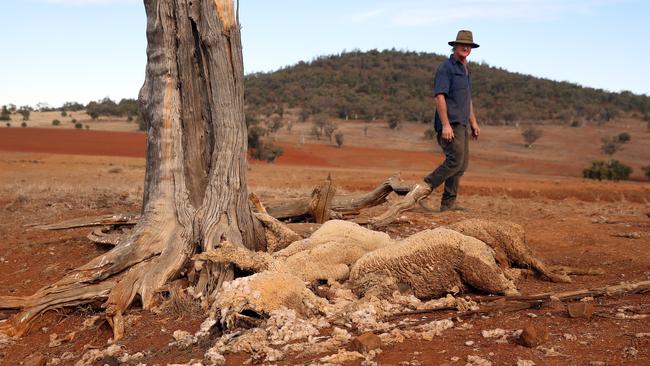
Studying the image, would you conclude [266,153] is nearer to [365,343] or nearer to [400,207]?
[400,207]

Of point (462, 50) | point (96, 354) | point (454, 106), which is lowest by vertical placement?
point (96, 354)

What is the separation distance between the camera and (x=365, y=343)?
11.6ft

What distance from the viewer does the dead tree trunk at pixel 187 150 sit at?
5348mm

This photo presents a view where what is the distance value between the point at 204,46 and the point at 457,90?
3274 millimetres

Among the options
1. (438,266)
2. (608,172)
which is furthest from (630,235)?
(608,172)

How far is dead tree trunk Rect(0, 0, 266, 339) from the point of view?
535cm

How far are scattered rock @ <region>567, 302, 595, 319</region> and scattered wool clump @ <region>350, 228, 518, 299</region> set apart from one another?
589 mm

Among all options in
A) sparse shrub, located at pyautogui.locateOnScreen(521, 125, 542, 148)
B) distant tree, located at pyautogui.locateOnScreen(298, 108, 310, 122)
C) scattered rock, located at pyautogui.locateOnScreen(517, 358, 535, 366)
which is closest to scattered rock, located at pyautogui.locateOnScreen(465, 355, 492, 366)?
scattered rock, located at pyautogui.locateOnScreen(517, 358, 535, 366)

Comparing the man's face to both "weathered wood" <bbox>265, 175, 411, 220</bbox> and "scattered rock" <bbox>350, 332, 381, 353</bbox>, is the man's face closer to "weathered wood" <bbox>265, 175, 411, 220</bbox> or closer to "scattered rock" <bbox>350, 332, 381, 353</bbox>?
"weathered wood" <bbox>265, 175, 411, 220</bbox>

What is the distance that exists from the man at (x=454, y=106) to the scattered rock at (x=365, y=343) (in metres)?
3.98

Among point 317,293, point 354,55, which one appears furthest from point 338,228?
point 354,55

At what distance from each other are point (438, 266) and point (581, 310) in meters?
1.03

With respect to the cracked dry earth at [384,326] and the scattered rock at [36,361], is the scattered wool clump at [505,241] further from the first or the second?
the scattered rock at [36,361]

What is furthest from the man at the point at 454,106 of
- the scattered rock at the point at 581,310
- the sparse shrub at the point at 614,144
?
the sparse shrub at the point at 614,144
